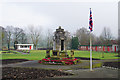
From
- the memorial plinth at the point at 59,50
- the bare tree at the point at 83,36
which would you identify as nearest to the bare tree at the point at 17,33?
the bare tree at the point at 83,36

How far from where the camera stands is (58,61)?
48.1ft

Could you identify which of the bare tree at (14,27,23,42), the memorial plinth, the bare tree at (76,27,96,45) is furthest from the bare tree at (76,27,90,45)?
the memorial plinth

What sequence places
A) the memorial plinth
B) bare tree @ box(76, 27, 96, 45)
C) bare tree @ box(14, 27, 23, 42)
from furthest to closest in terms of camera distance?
bare tree @ box(76, 27, 96, 45), bare tree @ box(14, 27, 23, 42), the memorial plinth

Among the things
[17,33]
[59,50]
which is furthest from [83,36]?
[59,50]

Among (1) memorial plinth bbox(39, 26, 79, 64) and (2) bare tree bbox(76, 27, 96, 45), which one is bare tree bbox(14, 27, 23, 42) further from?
(1) memorial plinth bbox(39, 26, 79, 64)

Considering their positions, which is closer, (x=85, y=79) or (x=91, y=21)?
(x=85, y=79)

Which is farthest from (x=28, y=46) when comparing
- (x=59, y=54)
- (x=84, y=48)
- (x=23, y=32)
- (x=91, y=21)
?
(x=91, y=21)

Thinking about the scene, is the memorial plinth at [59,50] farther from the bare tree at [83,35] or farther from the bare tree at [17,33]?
the bare tree at [17,33]

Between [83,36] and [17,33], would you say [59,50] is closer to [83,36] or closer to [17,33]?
[83,36]

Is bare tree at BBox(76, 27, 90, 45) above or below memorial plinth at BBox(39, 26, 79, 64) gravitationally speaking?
above

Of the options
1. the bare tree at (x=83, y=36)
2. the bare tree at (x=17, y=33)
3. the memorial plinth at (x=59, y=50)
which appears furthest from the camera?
the bare tree at (x=83, y=36)

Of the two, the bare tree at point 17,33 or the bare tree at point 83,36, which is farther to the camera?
the bare tree at point 83,36

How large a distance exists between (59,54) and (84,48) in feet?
149

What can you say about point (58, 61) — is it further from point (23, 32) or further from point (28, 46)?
point (23, 32)
